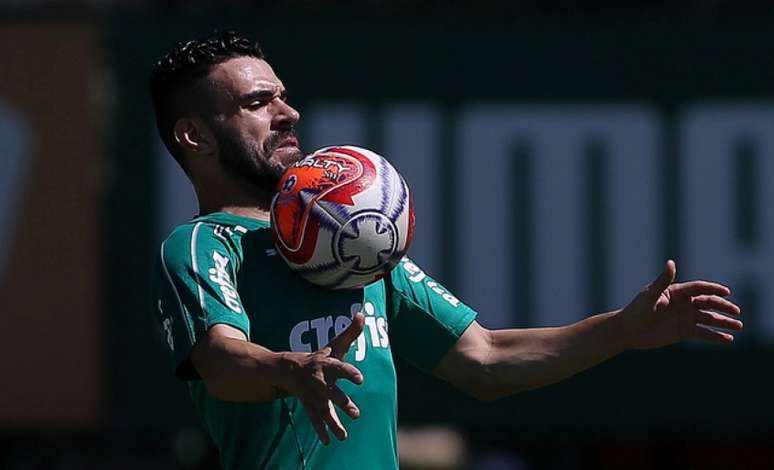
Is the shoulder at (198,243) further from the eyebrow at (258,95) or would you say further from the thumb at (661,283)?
the thumb at (661,283)

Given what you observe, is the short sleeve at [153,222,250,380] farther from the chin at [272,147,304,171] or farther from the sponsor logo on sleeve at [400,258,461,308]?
the sponsor logo on sleeve at [400,258,461,308]

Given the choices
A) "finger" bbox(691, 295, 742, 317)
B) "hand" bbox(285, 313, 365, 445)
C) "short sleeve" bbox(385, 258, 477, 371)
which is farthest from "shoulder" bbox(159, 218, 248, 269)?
"finger" bbox(691, 295, 742, 317)

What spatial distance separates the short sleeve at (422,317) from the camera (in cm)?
478

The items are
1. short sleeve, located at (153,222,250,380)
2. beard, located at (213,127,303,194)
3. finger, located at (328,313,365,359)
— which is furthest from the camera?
beard, located at (213,127,303,194)

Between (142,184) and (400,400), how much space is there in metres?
2.06

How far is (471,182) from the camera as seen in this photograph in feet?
33.2

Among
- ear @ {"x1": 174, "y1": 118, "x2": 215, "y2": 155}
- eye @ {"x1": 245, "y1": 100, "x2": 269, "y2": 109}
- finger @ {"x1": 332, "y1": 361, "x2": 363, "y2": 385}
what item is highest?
eye @ {"x1": 245, "y1": 100, "x2": 269, "y2": 109}

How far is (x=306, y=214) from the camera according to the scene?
425 cm

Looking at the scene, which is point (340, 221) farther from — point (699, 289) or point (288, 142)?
point (699, 289)

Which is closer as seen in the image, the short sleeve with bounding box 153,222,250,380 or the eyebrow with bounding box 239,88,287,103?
the short sleeve with bounding box 153,222,250,380

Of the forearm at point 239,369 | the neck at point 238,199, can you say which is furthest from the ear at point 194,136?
the forearm at point 239,369

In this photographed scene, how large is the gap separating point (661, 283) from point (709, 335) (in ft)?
0.65

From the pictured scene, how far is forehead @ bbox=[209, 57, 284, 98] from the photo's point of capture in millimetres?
4621

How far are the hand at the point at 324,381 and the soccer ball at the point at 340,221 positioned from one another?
0.59m
